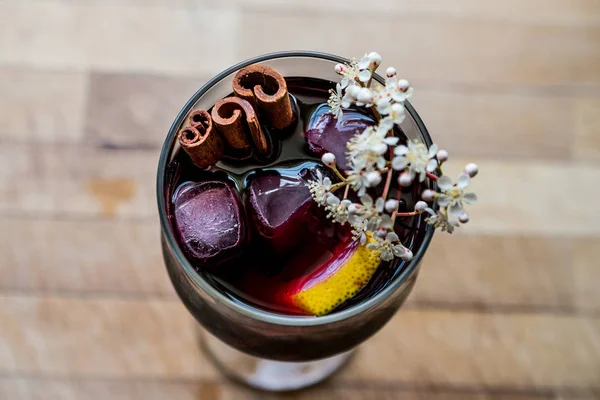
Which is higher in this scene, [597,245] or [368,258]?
[368,258]

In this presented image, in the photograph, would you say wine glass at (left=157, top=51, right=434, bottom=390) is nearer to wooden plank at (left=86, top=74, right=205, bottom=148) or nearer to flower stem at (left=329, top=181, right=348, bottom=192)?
flower stem at (left=329, top=181, right=348, bottom=192)

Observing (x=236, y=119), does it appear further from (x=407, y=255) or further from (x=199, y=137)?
(x=407, y=255)

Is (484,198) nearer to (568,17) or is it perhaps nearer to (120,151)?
(568,17)

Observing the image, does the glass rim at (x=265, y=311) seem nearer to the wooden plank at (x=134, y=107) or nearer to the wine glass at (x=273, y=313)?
the wine glass at (x=273, y=313)

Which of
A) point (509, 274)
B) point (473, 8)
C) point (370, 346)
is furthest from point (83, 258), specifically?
point (473, 8)

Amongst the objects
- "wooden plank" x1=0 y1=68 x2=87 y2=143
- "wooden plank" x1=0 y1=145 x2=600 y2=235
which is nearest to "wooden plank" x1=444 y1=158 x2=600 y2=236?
"wooden plank" x1=0 y1=145 x2=600 y2=235

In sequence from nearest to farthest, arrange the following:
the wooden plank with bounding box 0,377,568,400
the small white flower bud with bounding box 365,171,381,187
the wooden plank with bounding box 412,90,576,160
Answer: the small white flower bud with bounding box 365,171,381,187, the wooden plank with bounding box 0,377,568,400, the wooden plank with bounding box 412,90,576,160

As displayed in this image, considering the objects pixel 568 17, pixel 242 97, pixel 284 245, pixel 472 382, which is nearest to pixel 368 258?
pixel 284 245
